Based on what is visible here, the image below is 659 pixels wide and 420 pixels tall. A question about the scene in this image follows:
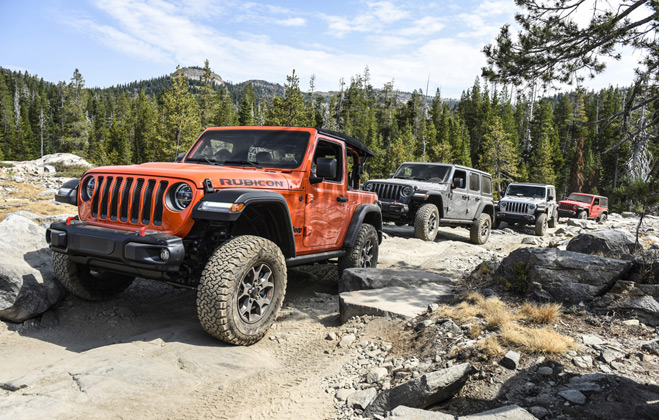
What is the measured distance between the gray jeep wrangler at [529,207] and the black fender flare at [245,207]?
45.9ft

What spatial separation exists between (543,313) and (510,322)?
0.39m

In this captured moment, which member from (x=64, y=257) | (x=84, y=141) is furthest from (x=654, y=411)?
(x=84, y=141)

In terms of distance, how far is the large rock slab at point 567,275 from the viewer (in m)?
4.53

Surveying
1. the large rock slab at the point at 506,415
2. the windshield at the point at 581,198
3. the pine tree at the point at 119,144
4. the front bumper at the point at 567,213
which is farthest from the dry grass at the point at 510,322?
the pine tree at the point at 119,144

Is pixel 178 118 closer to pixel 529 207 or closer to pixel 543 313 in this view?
pixel 529 207

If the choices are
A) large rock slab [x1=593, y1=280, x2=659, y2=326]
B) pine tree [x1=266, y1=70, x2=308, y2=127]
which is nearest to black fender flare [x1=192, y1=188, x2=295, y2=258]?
large rock slab [x1=593, y1=280, x2=659, y2=326]

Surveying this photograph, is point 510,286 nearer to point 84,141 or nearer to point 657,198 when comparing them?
point 657,198

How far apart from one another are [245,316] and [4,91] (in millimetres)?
118212

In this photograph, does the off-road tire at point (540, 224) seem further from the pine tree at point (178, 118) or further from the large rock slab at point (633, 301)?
the pine tree at point (178, 118)

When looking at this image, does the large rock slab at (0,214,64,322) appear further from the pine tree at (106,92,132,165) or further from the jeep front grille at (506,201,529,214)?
the pine tree at (106,92,132,165)

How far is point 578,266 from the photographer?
4.66m

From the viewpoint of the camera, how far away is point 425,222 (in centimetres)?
1091

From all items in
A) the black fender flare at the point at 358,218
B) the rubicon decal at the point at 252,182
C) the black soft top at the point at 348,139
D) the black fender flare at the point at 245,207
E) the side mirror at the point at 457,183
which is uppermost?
the black soft top at the point at 348,139

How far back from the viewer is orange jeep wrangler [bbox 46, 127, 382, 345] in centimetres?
366
